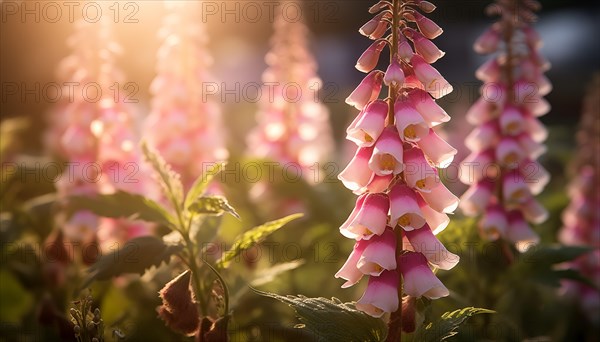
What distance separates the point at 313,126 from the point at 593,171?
2288 mm

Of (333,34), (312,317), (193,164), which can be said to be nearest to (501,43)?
(193,164)

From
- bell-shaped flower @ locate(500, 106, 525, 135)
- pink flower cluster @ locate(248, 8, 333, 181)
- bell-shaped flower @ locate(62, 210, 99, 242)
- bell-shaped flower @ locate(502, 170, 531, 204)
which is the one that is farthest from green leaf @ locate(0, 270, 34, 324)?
bell-shaped flower @ locate(500, 106, 525, 135)

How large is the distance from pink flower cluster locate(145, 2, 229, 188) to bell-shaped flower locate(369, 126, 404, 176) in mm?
2796

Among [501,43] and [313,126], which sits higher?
[501,43]

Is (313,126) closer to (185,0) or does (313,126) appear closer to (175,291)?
(185,0)

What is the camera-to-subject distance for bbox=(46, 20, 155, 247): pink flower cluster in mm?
5379

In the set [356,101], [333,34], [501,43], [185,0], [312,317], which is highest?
[333,34]

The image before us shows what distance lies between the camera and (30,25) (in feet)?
35.7

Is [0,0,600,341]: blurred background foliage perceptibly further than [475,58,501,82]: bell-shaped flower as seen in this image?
No

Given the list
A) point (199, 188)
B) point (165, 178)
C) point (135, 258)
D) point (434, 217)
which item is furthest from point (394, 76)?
point (135, 258)

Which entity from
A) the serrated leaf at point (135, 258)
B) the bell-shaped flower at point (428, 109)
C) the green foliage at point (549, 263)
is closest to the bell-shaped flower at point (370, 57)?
the bell-shaped flower at point (428, 109)

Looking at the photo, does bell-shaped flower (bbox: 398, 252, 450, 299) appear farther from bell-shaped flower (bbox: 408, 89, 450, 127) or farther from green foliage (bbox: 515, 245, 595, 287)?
green foliage (bbox: 515, 245, 595, 287)

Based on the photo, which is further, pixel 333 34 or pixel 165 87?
pixel 333 34

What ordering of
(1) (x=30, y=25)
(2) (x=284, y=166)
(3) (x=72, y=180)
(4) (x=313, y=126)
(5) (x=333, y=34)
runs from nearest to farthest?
(3) (x=72, y=180) < (2) (x=284, y=166) < (4) (x=313, y=126) < (1) (x=30, y=25) < (5) (x=333, y=34)
